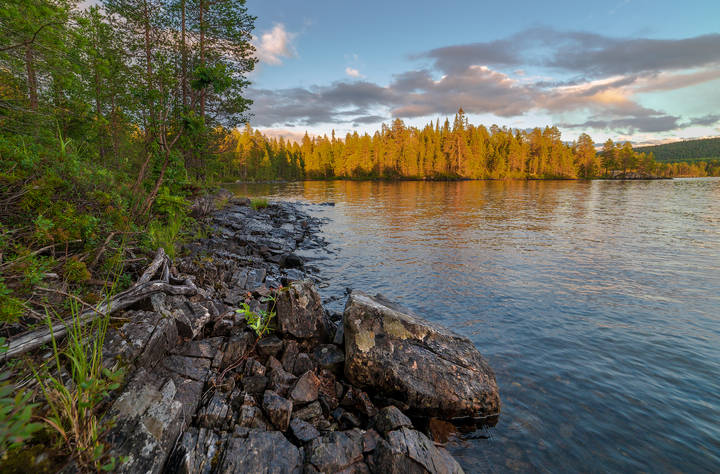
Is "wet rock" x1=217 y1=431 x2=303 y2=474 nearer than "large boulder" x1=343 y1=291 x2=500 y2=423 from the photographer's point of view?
Yes

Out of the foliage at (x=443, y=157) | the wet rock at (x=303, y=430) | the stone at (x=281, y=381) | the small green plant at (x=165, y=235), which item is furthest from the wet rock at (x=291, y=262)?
the foliage at (x=443, y=157)

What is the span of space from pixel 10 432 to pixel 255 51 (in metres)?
23.3

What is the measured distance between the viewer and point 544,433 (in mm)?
4617

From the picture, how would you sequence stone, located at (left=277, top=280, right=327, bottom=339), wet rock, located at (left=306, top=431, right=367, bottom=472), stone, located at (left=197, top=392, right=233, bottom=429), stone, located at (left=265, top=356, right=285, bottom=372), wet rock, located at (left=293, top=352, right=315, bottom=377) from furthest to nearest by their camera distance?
stone, located at (left=277, top=280, right=327, bottom=339) < wet rock, located at (left=293, top=352, right=315, bottom=377) < stone, located at (left=265, top=356, right=285, bottom=372) < stone, located at (left=197, top=392, right=233, bottom=429) < wet rock, located at (left=306, top=431, right=367, bottom=472)

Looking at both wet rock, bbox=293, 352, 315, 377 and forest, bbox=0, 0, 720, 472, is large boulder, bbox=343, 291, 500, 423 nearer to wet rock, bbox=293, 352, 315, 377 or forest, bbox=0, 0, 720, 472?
wet rock, bbox=293, 352, 315, 377

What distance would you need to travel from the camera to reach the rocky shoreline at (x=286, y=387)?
323cm

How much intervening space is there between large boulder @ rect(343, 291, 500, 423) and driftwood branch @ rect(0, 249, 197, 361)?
3.32 meters

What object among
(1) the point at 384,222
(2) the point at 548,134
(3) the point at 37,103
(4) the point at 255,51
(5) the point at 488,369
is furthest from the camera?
(2) the point at 548,134

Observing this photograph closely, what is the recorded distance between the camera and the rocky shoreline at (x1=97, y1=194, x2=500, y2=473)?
323 centimetres

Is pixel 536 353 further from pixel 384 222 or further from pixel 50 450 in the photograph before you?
pixel 384 222

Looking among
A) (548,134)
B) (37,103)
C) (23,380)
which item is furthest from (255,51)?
(548,134)

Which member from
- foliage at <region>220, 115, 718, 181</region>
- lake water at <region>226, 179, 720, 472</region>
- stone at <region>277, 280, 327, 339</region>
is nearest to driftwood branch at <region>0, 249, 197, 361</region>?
stone at <region>277, 280, 327, 339</region>

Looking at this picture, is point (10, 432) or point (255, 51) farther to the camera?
point (255, 51)

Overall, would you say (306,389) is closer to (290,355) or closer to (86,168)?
(290,355)
